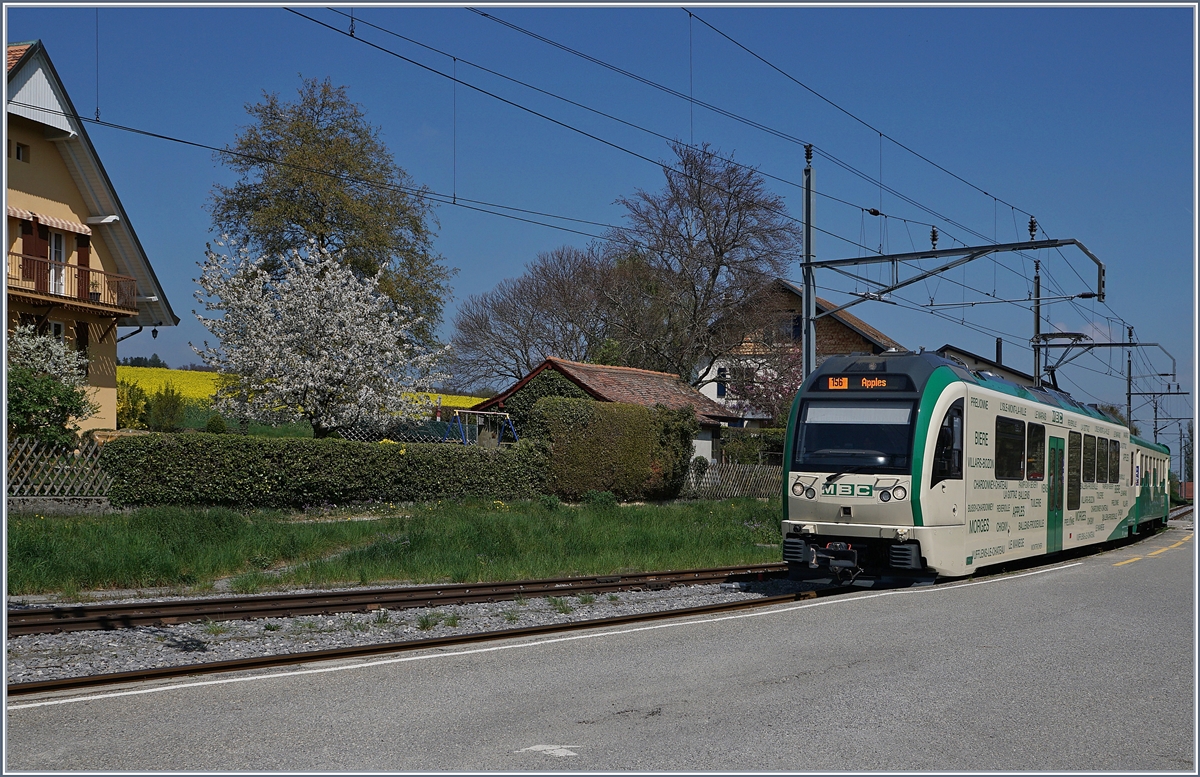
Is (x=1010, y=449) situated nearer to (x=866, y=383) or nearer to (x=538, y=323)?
(x=866, y=383)

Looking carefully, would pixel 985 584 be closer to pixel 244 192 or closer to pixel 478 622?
pixel 478 622

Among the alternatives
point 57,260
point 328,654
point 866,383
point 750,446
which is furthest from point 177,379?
point 328,654

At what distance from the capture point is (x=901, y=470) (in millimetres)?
14969

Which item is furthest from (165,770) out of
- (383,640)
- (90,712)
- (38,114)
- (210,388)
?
(210,388)

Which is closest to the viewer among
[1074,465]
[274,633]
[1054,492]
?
[274,633]

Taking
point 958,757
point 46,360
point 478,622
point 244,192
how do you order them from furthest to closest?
point 244,192, point 46,360, point 478,622, point 958,757

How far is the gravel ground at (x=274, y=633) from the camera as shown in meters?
9.66

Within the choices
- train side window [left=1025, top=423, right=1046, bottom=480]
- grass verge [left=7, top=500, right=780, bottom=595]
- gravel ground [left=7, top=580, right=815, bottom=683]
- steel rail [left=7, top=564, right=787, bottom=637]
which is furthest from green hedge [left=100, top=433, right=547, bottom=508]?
train side window [left=1025, top=423, right=1046, bottom=480]

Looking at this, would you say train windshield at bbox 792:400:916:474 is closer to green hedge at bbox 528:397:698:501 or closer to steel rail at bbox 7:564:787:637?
steel rail at bbox 7:564:787:637

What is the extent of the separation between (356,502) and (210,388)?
29649mm

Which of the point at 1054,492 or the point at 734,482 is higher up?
the point at 1054,492

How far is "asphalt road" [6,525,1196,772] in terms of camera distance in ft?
20.8

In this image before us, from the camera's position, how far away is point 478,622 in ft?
41.1

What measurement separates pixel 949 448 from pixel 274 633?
9.50 metres
